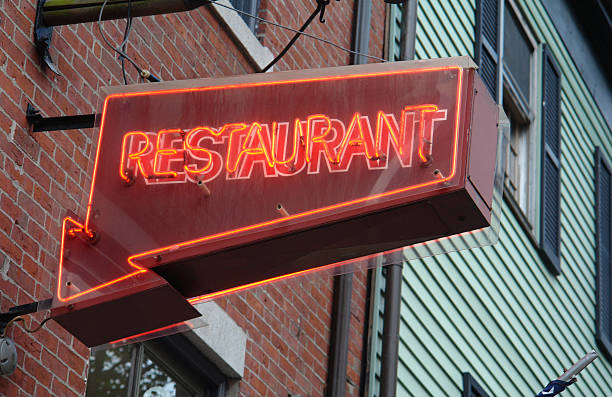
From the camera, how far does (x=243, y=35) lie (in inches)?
320

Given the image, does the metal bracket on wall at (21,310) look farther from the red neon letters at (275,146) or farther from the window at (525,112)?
the window at (525,112)

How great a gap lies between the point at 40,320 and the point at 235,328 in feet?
5.65

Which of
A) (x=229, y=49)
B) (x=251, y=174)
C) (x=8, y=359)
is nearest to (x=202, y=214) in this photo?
(x=251, y=174)

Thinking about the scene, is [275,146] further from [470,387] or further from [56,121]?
[470,387]

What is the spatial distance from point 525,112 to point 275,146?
25.1 ft

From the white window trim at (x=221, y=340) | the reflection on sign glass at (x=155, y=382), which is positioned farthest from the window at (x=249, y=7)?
the reflection on sign glass at (x=155, y=382)

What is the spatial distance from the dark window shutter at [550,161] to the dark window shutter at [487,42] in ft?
3.93

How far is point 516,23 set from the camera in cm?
1324

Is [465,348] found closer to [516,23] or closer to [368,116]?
[516,23]

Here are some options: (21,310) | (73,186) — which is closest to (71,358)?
(21,310)

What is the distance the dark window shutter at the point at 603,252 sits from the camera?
44.0ft

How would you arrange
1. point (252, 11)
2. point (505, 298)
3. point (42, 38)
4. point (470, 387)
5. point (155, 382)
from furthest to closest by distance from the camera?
point (505, 298), point (470, 387), point (252, 11), point (155, 382), point (42, 38)

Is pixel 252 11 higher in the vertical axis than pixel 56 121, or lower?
higher

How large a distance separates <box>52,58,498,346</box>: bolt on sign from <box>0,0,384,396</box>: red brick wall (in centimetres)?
23
